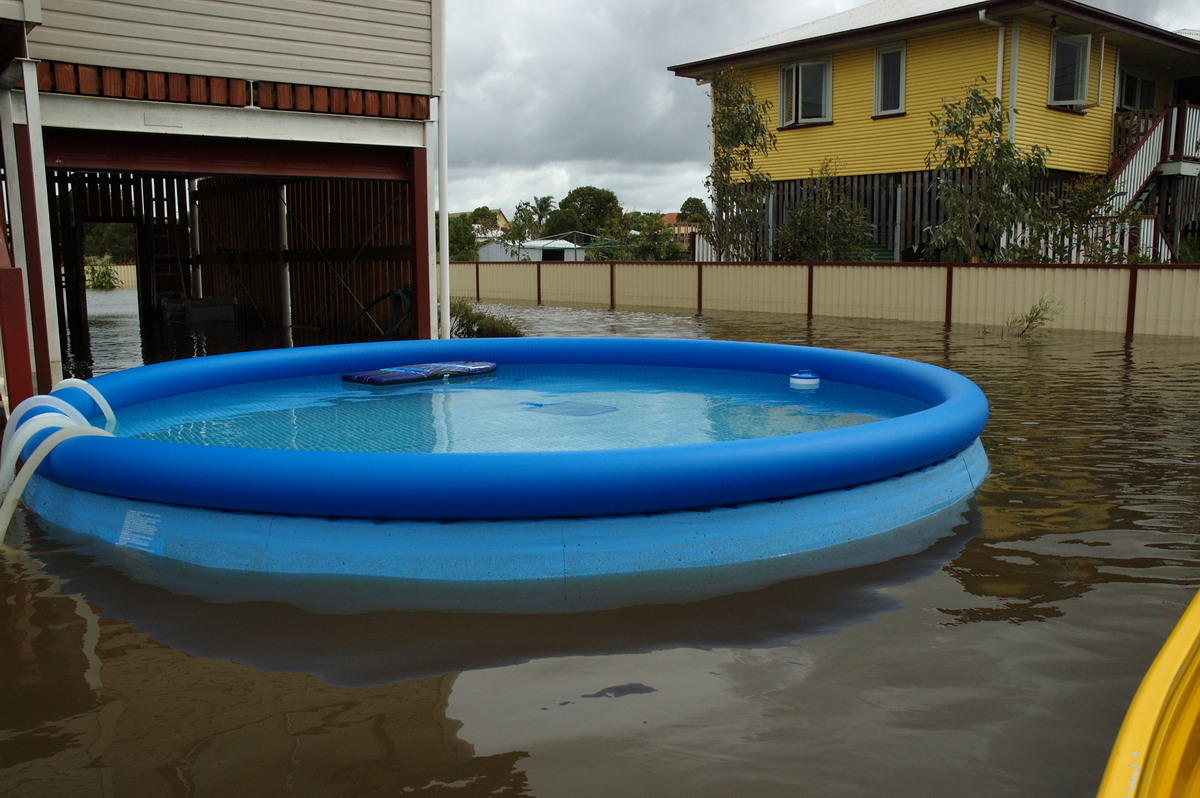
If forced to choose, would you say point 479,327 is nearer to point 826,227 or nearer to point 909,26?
point 826,227

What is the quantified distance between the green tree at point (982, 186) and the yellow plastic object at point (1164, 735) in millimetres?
16200

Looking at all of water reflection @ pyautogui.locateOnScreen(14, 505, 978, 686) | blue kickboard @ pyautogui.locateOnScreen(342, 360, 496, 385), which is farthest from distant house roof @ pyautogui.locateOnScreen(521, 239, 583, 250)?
water reflection @ pyautogui.locateOnScreen(14, 505, 978, 686)

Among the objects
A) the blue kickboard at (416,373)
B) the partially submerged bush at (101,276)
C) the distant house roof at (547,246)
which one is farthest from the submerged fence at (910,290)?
the distant house roof at (547,246)

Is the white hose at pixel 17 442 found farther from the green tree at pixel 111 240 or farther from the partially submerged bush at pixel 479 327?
the green tree at pixel 111 240

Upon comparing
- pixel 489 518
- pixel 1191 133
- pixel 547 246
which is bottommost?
pixel 489 518

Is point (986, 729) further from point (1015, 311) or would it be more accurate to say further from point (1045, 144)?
point (1045, 144)

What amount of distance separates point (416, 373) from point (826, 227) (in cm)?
1456

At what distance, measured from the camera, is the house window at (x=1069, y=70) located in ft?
65.0

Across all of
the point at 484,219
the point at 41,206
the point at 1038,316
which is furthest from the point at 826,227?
the point at 484,219

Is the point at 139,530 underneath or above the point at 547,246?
underneath

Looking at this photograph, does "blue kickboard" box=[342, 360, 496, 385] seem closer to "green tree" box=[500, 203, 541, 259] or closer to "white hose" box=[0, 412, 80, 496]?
"white hose" box=[0, 412, 80, 496]

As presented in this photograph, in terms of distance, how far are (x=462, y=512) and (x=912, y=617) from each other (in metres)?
1.77

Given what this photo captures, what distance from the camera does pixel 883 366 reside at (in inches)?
320

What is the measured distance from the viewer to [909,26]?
2009 centimetres
